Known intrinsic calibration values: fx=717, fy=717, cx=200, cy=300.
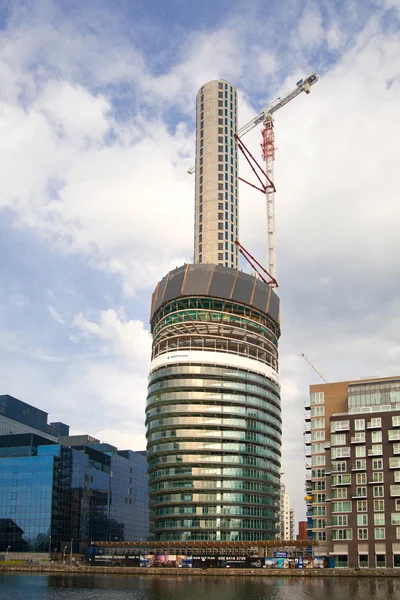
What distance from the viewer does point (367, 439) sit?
561 ft

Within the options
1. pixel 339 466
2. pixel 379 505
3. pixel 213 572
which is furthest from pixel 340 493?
pixel 213 572

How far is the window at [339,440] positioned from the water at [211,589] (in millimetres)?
33067

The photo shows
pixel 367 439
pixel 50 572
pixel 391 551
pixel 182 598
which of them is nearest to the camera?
pixel 182 598

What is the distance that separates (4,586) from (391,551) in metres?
83.7

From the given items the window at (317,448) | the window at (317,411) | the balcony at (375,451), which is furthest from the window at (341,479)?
the window at (317,411)

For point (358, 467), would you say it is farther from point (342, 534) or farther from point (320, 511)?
point (320, 511)

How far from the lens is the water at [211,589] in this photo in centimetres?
10725

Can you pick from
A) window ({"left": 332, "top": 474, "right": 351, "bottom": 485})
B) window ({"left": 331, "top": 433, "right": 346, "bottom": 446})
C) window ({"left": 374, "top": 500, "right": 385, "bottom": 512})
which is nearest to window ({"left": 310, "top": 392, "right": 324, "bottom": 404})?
window ({"left": 331, "top": 433, "right": 346, "bottom": 446})

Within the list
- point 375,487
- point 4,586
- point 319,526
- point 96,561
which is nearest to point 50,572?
point 96,561

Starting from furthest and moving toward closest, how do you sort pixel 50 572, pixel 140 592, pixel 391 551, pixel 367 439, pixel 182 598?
pixel 50 572 → pixel 367 439 → pixel 391 551 → pixel 140 592 → pixel 182 598

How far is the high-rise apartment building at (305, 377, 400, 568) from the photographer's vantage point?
16338 centimetres

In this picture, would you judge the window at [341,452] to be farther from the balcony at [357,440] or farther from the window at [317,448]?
the window at [317,448]

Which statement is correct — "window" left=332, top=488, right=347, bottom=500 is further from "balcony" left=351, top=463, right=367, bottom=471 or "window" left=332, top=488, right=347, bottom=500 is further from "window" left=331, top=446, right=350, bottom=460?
"window" left=331, top=446, right=350, bottom=460

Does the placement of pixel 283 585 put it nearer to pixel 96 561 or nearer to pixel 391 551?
pixel 391 551
